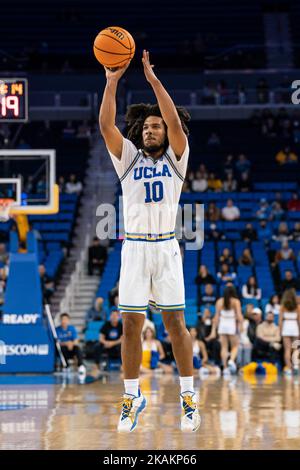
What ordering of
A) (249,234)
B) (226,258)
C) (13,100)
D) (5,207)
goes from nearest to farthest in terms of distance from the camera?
1. (13,100)
2. (5,207)
3. (226,258)
4. (249,234)

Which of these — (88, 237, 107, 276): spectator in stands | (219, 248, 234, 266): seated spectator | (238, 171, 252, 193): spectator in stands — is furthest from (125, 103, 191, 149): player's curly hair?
(238, 171, 252, 193): spectator in stands

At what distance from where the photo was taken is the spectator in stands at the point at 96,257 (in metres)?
20.5

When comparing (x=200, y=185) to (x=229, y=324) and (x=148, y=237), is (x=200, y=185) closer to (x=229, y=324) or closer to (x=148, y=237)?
(x=229, y=324)

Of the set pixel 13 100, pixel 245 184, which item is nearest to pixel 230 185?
pixel 245 184

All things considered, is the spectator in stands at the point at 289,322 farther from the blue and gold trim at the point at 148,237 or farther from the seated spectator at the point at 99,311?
the blue and gold trim at the point at 148,237

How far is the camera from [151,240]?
678 centimetres

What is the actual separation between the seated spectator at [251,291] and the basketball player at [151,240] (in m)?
11.4

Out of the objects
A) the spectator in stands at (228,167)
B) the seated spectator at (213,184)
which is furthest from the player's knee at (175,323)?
the spectator in stands at (228,167)

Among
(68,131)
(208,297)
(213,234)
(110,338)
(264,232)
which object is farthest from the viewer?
(68,131)

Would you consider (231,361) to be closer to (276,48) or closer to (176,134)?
(176,134)

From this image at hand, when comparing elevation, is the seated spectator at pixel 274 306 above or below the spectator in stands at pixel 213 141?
below

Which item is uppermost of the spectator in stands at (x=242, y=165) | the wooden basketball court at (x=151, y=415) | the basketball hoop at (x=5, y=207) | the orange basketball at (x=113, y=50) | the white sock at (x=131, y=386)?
the spectator in stands at (x=242, y=165)

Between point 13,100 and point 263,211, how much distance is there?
32.8ft

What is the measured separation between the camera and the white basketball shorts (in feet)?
22.1
